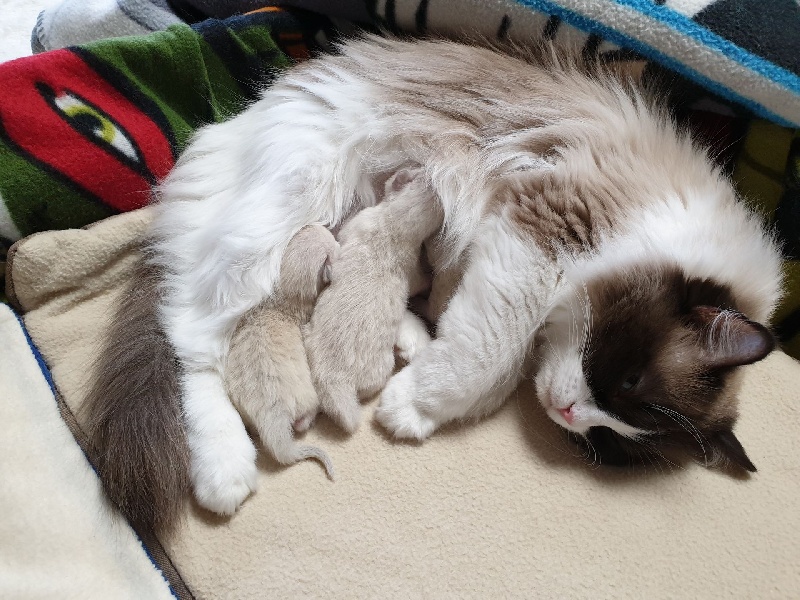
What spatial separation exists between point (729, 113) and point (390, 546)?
1.21 metres

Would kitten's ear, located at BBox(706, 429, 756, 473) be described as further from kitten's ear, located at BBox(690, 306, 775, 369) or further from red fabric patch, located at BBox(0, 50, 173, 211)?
red fabric patch, located at BBox(0, 50, 173, 211)

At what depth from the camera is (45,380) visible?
1.21 meters

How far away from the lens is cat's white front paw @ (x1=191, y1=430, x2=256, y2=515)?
1.08 m

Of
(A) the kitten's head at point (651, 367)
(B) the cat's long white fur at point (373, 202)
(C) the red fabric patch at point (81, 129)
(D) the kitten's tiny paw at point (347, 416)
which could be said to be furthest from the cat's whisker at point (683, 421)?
(C) the red fabric patch at point (81, 129)

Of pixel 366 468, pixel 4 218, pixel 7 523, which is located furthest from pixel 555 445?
pixel 4 218

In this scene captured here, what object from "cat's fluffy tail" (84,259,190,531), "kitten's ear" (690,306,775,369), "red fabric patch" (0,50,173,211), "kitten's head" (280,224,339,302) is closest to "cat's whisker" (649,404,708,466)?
"kitten's ear" (690,306,775,369)

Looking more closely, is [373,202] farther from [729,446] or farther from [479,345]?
[729,446]

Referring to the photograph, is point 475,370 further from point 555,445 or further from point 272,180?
point 272,180

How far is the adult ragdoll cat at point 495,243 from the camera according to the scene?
1139mm

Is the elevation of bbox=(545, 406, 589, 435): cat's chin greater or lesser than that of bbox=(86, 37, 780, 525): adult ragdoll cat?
lesser

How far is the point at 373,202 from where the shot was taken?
4.73ft

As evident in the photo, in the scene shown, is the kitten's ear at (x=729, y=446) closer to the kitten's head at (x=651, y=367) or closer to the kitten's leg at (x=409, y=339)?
the kitten's head at (x=651, y=367)

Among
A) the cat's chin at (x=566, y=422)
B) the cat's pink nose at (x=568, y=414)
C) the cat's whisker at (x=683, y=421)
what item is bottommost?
the cat's chin at (x=566, y=422)

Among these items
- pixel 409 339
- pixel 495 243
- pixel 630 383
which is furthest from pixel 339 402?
pixel 630 383
